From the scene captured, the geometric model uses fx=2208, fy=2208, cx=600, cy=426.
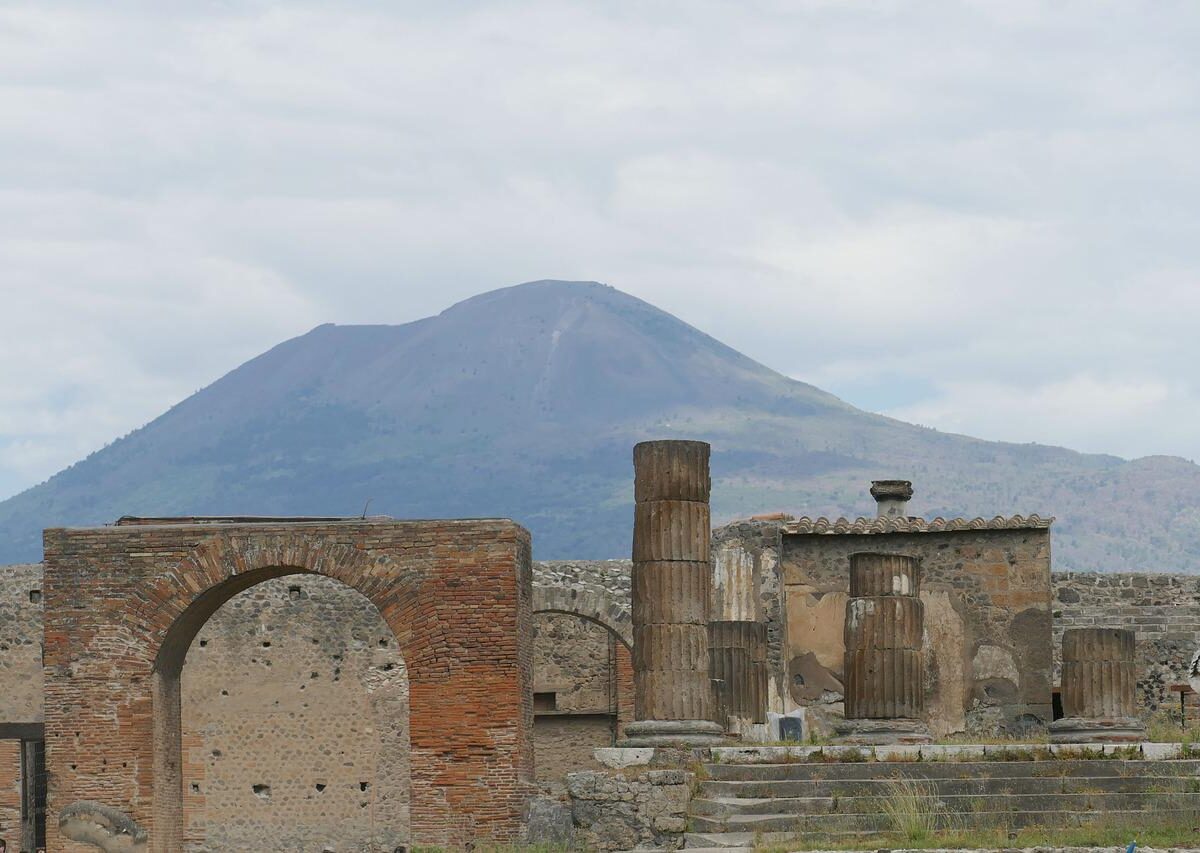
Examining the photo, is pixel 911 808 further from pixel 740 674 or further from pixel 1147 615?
pixel 1147 615

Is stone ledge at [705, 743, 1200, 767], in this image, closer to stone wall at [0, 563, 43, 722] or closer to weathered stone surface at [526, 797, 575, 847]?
weathered stone surface at [526, 797, 575, 847]

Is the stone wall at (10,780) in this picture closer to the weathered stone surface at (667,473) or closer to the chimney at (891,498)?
the chimney at (891,498)

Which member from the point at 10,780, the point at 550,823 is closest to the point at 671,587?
the point at 550,823

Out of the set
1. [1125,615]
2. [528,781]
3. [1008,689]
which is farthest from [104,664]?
[1125,615]

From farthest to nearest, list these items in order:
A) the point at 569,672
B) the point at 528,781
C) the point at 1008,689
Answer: the point at 569,672
the point at 1008,689
the point at 528,781

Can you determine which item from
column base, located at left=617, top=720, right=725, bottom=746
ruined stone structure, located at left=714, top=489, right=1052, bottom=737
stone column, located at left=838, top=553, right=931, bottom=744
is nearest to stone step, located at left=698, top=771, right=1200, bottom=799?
column base, located at left=617, top=720, right=725, bottom=746

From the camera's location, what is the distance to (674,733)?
19.1m

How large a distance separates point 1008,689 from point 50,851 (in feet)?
39.4

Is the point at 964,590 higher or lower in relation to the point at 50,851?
higher

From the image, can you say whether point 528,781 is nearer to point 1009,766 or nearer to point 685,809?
point 685,809

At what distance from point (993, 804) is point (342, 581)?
6698 mm

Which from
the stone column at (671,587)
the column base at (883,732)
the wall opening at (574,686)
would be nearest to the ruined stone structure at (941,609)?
the wall opening at (574,686)

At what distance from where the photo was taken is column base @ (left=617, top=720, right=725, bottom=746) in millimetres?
18984

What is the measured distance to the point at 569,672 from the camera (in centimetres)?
3055
